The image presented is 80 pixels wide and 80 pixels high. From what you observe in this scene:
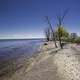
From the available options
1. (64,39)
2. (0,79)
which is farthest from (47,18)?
(64,39)

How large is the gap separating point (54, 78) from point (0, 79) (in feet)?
15.0

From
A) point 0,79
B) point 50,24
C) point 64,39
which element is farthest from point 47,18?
point 64,39

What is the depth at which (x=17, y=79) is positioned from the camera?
969 cm

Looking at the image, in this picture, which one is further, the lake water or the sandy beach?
the lake water

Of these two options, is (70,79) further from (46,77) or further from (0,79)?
(0,79)

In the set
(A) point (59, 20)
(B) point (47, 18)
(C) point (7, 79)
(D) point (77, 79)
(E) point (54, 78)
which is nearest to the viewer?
(D) point (77, 79)

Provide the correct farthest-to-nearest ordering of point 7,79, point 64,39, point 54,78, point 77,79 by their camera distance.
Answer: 1. point 64,39
2. point 7,79
3. point 54,78
4. point 77,79

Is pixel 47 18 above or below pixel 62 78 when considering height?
above

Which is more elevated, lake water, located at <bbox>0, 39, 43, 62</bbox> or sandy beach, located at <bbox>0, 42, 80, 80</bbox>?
sandy beach, located at <bbox>0, 42, 80, 80</bbox>

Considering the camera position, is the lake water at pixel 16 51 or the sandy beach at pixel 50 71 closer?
the sandy beach at pixel 50 71

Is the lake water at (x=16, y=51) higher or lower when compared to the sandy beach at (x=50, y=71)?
lower

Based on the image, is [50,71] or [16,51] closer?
[50,71]

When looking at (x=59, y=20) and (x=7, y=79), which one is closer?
(x=7, y=79)

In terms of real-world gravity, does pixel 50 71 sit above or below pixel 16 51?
above
